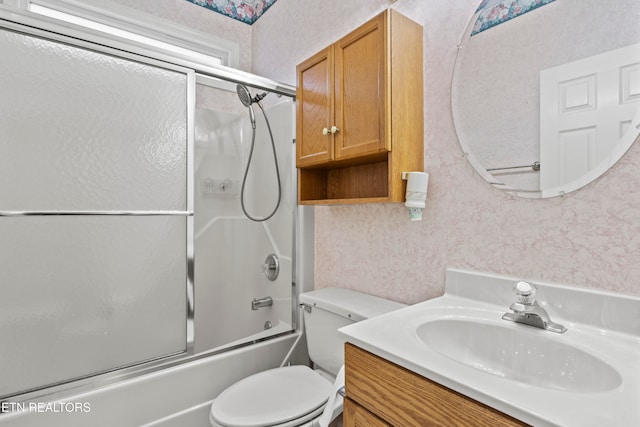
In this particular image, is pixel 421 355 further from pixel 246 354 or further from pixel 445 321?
pixel 246 354

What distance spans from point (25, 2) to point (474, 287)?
250cm

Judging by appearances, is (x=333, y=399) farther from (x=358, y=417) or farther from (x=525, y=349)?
(x=525, y=349)

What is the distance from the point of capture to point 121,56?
1.32 m

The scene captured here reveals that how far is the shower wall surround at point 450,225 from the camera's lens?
2.78 feet

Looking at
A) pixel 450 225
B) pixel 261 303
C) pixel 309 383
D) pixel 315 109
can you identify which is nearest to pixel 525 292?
pixel 450 225

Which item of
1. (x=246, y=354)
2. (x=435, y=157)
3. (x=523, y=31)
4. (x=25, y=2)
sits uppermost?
(x=25, y=2)

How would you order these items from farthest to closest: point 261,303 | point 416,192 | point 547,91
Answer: point 261,303, point 416,192, point 547,91

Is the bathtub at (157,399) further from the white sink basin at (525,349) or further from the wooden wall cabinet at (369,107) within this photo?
the white sink basin at (525,349)

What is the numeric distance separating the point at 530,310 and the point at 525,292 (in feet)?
0.20

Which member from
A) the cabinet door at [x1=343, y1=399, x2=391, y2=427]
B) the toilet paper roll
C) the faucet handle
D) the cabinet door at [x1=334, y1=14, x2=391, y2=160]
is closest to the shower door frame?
the cabinet door at [x1=334, y1=14, x2=391, y2=160]

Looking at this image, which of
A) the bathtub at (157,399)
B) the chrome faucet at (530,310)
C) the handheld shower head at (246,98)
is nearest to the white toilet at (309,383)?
the bathtub at (157,399)

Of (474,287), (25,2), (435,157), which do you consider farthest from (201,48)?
(474,287)

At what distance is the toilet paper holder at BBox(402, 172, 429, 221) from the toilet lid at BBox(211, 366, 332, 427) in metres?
0.77

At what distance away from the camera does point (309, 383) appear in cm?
133
